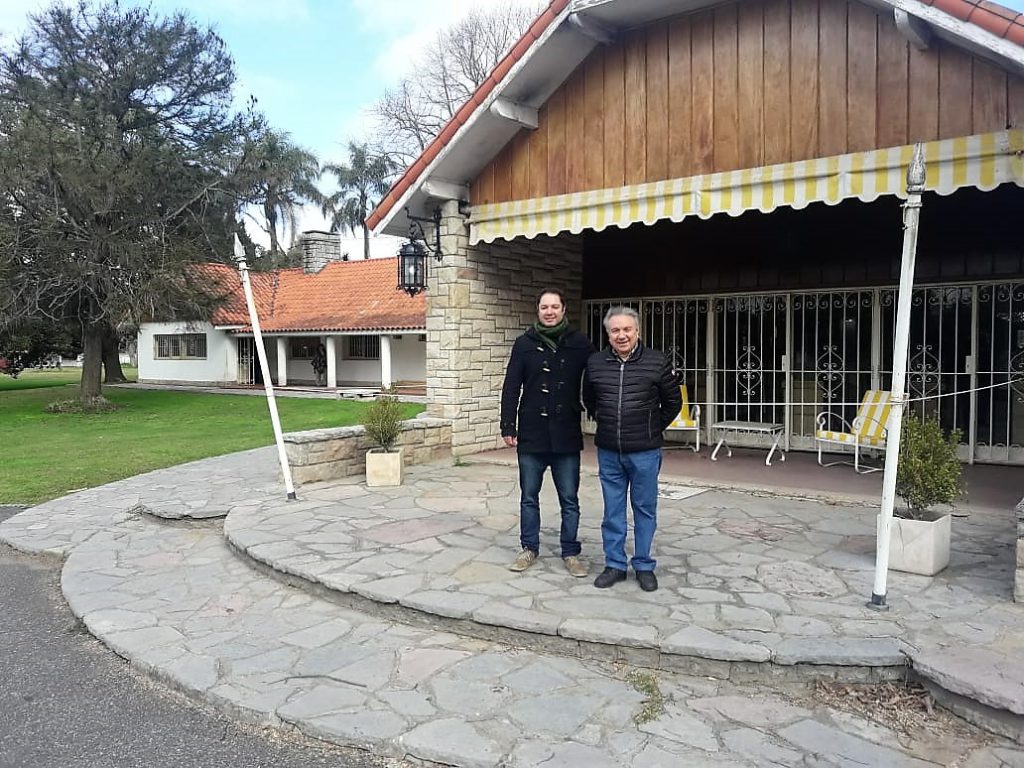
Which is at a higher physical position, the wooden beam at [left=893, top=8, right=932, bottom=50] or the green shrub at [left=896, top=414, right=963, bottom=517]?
the wooden beam at [left=893, top=8, right=932, bottom=50]

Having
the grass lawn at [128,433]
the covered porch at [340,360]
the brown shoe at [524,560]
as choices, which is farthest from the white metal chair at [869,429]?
the covered porch at [340,360]

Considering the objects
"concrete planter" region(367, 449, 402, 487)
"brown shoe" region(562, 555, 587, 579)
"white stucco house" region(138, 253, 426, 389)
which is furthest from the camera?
"white stucco house" region(138, 253, 426, 389)

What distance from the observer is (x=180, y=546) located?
6.30 metres

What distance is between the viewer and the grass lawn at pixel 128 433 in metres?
9.90

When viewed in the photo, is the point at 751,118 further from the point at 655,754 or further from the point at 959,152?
the point at 655,754

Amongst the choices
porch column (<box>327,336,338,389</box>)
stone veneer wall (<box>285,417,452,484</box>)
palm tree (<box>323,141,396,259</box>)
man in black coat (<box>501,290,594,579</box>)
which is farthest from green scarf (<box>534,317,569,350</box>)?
palm tree (<box>323,141,396,259</box>)

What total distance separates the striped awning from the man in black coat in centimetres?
255

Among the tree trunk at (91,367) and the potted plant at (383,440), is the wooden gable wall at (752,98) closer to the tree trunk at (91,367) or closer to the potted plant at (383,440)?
the potted plant at (383,440)

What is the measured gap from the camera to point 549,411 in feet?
15.9

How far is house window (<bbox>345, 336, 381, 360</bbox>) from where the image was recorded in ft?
91.1

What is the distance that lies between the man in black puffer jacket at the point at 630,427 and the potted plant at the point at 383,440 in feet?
11.5

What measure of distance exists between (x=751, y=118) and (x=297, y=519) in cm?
509

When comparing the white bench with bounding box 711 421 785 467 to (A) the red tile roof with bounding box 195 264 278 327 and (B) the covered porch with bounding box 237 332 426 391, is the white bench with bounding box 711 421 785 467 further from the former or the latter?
(B) the covered porch with bounding box 237 332 426 391

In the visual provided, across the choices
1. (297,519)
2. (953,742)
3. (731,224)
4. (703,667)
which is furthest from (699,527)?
(731,224)
